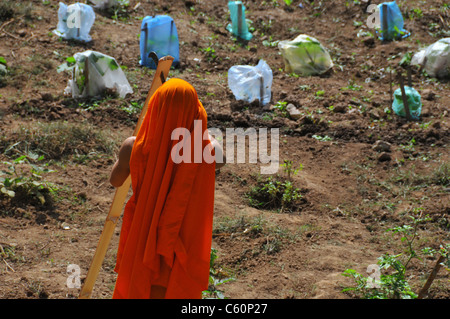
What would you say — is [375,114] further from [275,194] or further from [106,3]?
[106,3]

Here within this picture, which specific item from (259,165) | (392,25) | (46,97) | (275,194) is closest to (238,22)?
(392,25)

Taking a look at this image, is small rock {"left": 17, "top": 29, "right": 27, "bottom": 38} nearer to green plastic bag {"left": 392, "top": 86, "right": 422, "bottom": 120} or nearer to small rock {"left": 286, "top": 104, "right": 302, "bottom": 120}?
small rock {"left": 286, "top": 104, "right": 302, "bottom": 120}

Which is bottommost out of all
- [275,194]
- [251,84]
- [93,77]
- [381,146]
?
[275,194]

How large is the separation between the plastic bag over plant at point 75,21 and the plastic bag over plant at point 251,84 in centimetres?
233

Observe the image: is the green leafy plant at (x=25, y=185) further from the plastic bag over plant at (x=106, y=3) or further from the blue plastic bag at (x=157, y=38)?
the plastic bag over plant at (x=106, y=3)

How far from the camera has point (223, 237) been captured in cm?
449

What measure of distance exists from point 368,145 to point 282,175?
1.40m

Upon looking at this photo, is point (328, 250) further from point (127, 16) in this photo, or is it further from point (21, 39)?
→ point (127, 16)

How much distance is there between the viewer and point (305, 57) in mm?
7828

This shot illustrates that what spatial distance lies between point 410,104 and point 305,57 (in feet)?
5.91

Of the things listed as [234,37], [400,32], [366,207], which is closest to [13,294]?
[366,207]

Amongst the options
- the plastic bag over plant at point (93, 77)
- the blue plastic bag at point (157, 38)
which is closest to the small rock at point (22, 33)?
the plastic bag over plant at point (93, 77)

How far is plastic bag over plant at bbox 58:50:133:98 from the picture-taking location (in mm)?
6445

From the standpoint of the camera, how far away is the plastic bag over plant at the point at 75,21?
24.7 feet
